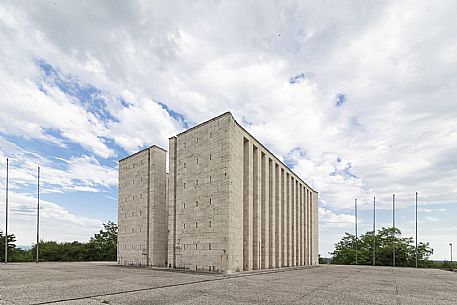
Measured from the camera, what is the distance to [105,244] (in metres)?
57.6

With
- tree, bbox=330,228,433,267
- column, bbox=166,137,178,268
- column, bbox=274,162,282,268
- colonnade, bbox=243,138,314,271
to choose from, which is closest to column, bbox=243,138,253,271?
colonnade, bbox=243,138,314,271

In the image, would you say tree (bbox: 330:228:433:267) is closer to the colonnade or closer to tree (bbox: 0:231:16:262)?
the colonnade

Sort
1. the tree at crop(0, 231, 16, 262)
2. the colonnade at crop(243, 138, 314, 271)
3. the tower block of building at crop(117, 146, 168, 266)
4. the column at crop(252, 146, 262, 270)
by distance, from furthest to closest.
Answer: the tree at crop(0, 231, 16, 262), the tower block of building at crop(117, 146, 168, 266), the column at crop(252, 146, 262, 270), the colonnade at crop(243, 138, 314, 271)

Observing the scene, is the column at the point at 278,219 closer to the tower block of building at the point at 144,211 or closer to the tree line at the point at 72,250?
the tower block of building at the point at 144,211

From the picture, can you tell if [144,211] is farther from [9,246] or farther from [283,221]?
[9,246]

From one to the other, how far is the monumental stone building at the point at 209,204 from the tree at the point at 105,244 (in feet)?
56.4

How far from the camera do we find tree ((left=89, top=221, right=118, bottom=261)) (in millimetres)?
54469

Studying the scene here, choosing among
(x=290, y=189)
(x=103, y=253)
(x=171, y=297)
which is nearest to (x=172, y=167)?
(x=290, y=189)

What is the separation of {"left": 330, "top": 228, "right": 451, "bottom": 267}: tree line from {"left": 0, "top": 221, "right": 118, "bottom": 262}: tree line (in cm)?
4524

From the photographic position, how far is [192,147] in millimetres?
31266

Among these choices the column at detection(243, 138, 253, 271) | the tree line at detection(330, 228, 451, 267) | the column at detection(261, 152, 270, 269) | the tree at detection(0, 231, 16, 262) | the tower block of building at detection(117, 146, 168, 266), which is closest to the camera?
the column at detection(243, 138, 253, 271)

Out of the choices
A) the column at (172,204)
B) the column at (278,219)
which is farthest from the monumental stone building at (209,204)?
the column at (278,219)

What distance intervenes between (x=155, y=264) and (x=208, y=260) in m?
9.65

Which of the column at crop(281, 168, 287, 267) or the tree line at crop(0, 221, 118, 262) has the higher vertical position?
the column at crop(281, 168, 287, 267)
